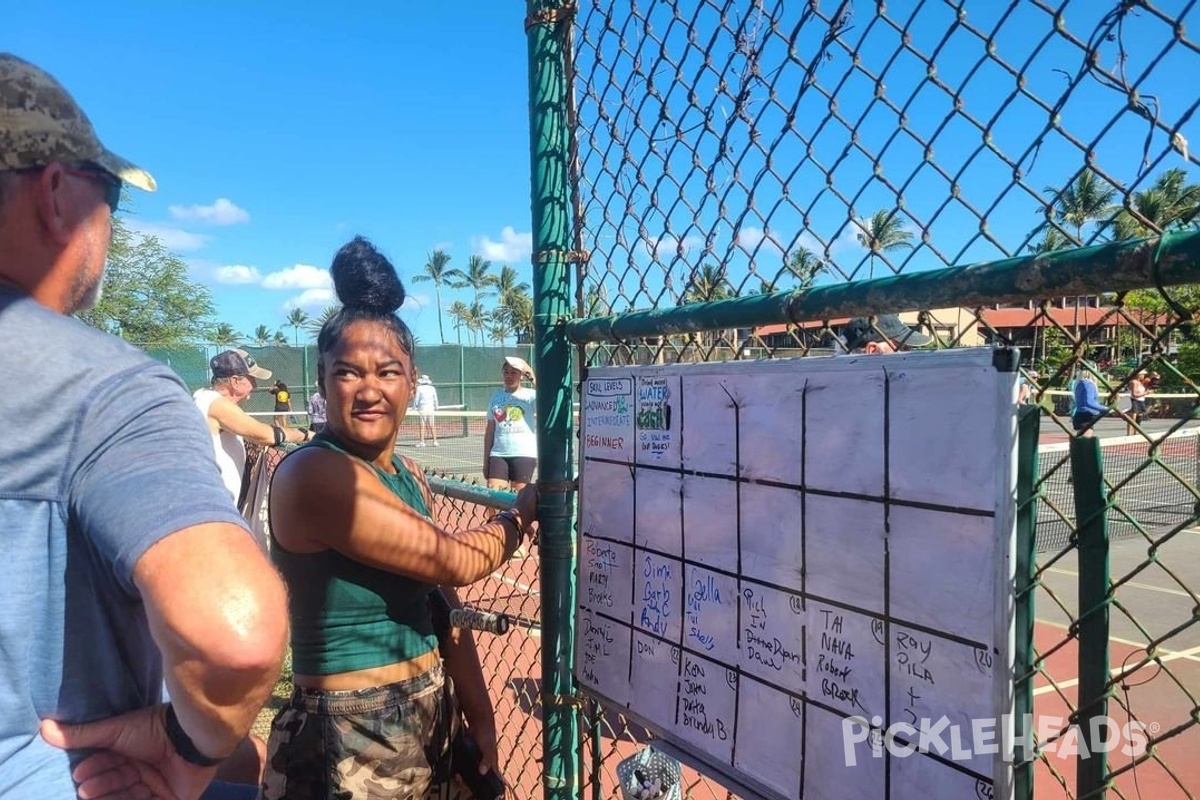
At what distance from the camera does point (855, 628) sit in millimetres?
1334

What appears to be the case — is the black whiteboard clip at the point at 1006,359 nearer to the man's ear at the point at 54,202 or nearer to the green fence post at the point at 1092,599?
the green fence post at the point at 1092,599

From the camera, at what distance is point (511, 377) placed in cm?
814

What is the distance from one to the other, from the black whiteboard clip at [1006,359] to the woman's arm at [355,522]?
1.30m

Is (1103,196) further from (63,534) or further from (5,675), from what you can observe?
(5,675)

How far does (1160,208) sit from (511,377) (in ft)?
23.8

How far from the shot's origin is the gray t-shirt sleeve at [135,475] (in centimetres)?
108

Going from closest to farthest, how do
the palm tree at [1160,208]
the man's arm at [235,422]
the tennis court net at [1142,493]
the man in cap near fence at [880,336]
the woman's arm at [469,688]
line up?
the palm tree at [1160,208] → the man in cap near fence at [880,336] → the woman's arm at [469,688] → the man's arm at [235,422] → the tennis court net at [1142,493]

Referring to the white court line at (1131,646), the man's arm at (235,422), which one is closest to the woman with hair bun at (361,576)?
the man's arm at (235,422)

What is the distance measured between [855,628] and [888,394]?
0.40 metres

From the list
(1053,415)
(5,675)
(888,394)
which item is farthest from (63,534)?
(1053,415)

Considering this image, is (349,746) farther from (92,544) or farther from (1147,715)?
(1147,715)

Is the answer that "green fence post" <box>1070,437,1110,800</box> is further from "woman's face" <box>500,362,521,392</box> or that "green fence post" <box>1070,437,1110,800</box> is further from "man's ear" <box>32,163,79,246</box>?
"woman's face" <box>500,362,521,392</box>

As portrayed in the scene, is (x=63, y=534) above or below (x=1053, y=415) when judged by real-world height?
below

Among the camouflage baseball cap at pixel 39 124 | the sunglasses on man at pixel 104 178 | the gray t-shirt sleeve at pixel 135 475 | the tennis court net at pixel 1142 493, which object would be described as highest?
the camouflage baseball cap at pixel 39 124
